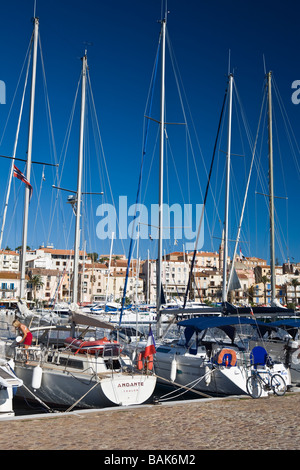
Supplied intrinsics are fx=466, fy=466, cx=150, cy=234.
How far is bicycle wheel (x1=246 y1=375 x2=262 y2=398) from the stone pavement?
1.59m

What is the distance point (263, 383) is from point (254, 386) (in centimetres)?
45

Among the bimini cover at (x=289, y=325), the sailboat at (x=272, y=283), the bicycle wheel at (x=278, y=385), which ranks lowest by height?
the bicycle wheel at (x=278, y=385)

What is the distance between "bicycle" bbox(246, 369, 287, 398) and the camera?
1441 cm

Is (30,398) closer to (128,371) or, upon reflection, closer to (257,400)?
(128,371)

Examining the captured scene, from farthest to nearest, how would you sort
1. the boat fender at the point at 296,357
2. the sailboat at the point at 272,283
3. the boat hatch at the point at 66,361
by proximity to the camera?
1. the sailboat at the point at 272,283
2. the boat fender at the point at 296,357
3. the boat hatch at the point at 66,361

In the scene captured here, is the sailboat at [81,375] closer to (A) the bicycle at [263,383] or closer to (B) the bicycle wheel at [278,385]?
(A) the bicycle at [263,383]

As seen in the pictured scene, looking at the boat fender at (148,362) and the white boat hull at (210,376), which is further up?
the boat fender at (148,362)

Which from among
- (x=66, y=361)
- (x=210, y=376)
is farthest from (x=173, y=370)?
(x=66, y=361)

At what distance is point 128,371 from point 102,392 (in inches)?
62.9

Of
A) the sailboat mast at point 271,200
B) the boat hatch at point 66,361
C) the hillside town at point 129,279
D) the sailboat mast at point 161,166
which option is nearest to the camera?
the boat hatch at point 66,361

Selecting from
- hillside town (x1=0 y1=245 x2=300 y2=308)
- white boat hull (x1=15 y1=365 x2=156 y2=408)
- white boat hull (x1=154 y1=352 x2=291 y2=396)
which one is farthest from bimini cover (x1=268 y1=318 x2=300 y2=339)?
hillside town (x1=0 y1=245 x2=300 y2=308)

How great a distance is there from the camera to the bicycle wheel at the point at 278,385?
14.8 m

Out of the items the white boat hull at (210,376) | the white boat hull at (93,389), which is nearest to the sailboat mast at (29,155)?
the white boat hull at (93,389)

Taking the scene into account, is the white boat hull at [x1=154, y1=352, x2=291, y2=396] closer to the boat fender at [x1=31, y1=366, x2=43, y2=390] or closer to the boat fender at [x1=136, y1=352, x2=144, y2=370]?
the boat fender at [x1=136, y1=352, x2=144, y2=370]
